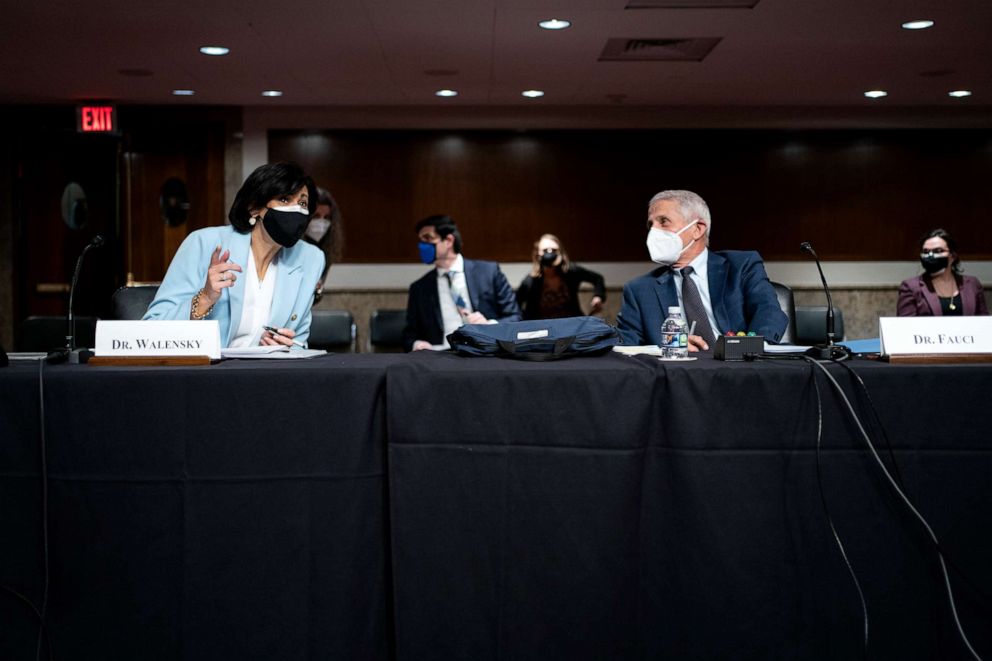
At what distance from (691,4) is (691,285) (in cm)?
284

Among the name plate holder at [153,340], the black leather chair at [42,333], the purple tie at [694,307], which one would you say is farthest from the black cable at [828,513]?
the black leather chair at [42,333]

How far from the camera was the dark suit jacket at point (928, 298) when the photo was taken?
5707 mm

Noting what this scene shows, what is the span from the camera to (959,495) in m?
1.89

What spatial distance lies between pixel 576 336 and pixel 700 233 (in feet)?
4.13

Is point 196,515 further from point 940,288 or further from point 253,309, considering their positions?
point 940,288

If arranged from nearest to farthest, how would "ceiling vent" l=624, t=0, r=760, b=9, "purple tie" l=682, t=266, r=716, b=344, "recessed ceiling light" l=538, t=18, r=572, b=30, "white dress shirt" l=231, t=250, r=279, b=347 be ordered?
1. "white dress shirt" l=231, t=250, r=279, b=347
2. "purple tie" l=682, t=266, r=716, b=344
3. "ceiling vent" l=624, t=0, r=760, b=9
4. "recessed ceiling light" l=538, t=18, r=572, b=30

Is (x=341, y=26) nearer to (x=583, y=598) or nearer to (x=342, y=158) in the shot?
(x=342, y=158)

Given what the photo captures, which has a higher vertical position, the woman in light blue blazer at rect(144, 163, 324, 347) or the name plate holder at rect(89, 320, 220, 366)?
the woman in light blue blazer at rect(144, 163, 324, 347)

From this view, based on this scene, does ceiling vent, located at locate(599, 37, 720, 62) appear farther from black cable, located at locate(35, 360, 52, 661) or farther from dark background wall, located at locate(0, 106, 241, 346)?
black cable, located at locate(35, 360, 52, 661)

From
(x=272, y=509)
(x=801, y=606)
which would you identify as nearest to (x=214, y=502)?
(x=272, y=509)

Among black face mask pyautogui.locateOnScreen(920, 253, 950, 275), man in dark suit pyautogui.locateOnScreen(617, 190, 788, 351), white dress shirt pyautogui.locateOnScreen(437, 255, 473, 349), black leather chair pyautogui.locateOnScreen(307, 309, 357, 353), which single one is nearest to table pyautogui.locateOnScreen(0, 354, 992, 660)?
man in dark suit pyautogui.locateOnScreen(617, 190, 788, 351)

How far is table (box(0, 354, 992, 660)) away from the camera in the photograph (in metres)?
1.86

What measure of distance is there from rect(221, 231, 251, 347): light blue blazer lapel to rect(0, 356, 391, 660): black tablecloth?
3.07ft

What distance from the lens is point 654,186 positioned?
353 inches
